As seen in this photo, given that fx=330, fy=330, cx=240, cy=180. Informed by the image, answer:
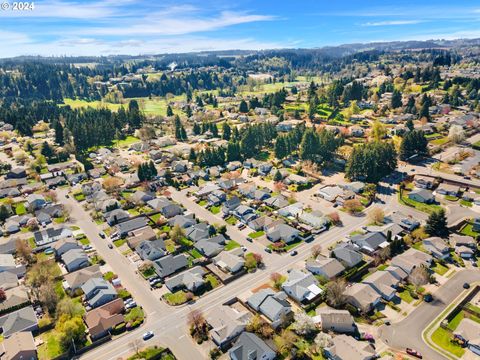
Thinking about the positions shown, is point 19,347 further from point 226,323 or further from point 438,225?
point 438,225

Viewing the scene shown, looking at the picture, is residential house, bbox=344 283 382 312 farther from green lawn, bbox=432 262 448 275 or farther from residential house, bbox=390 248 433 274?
green lawn, bbox=432 262 448 275

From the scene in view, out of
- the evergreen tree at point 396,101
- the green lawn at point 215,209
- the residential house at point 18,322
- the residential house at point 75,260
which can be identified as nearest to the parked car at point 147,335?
the residential house at point 18,322

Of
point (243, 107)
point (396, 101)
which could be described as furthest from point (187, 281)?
point (396, 101)

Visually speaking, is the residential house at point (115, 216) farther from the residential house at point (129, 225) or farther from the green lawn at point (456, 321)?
the green lawn at point (456, 321)

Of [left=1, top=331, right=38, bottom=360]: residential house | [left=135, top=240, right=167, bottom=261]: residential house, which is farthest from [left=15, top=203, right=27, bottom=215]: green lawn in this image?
[left=1, top=331, right=38, bottom=360]: residential house

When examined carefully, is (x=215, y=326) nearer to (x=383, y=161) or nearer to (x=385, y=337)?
(x=385, y=337)

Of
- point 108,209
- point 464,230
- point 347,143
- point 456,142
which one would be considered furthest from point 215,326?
point 456,142
